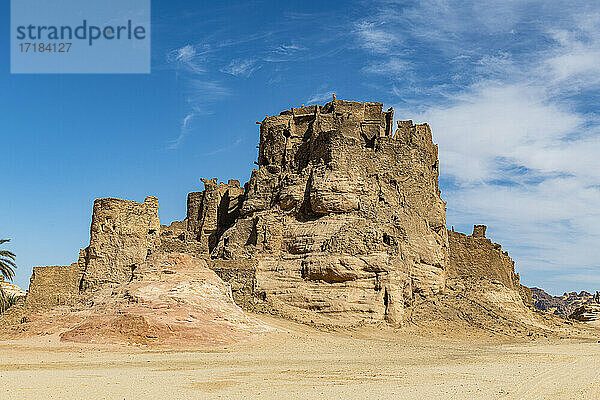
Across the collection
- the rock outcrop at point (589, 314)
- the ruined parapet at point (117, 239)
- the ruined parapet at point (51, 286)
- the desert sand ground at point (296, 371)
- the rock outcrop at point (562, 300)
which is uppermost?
the ruined parapet at point (117, 239)

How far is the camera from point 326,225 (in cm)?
3166

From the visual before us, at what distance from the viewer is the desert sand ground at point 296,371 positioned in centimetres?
1230

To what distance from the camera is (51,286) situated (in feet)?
96.1

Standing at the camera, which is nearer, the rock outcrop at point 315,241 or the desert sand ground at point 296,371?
the desert sand ground at point 296,371

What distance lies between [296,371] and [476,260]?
87.0 ft

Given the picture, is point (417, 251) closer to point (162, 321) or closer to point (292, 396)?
point (162, 321)

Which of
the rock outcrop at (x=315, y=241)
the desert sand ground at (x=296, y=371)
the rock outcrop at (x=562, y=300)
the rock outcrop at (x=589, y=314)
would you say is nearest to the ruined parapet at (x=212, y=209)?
the rock outcrop at (x=315, y=241)

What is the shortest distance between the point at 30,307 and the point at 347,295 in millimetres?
14339

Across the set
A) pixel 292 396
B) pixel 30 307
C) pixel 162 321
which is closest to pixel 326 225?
pixel 162 321

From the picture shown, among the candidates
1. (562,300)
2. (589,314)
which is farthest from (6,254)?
(562,300)

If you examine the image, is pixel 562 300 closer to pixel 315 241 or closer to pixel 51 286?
pixel 315 241

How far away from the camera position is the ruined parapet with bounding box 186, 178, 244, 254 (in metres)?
39.9

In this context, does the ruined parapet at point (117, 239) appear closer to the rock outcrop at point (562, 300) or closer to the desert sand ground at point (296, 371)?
the desert sand ground at point (296, 371)

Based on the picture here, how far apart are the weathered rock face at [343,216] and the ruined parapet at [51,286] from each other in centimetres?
765
